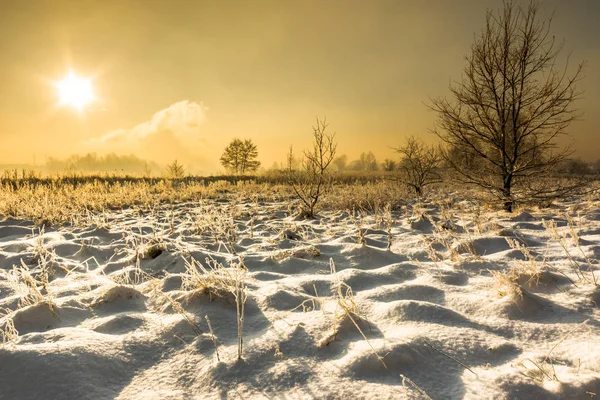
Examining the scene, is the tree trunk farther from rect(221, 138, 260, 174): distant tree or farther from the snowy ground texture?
rect(221, 138, 260, 174): distant tree

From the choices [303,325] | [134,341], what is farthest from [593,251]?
[134,341]

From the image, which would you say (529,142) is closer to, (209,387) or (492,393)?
(492,393)

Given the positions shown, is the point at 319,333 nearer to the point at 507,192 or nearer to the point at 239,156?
the point at 507,192

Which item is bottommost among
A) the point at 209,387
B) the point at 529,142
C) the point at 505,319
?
the point at 209,387

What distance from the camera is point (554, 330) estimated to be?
1.68m

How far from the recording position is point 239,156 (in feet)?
159

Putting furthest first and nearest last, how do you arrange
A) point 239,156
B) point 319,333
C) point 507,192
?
point 239,156
point 507,192
point 319,333

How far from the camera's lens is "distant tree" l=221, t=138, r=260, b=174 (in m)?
48.1

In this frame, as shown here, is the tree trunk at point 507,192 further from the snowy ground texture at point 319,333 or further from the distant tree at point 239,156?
the distant tree at point 239,156

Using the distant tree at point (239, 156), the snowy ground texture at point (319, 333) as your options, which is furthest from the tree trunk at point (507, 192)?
the distant tree at point (239, 156)

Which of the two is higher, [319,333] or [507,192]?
[507,192]

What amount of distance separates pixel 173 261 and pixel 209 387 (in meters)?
2.13

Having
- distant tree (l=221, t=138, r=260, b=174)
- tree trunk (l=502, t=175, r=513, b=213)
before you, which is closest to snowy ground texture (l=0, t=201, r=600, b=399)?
tree trunk (l=502, t=175, r=513, b=213)

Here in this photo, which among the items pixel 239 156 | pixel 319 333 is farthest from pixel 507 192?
pixel 239 156
